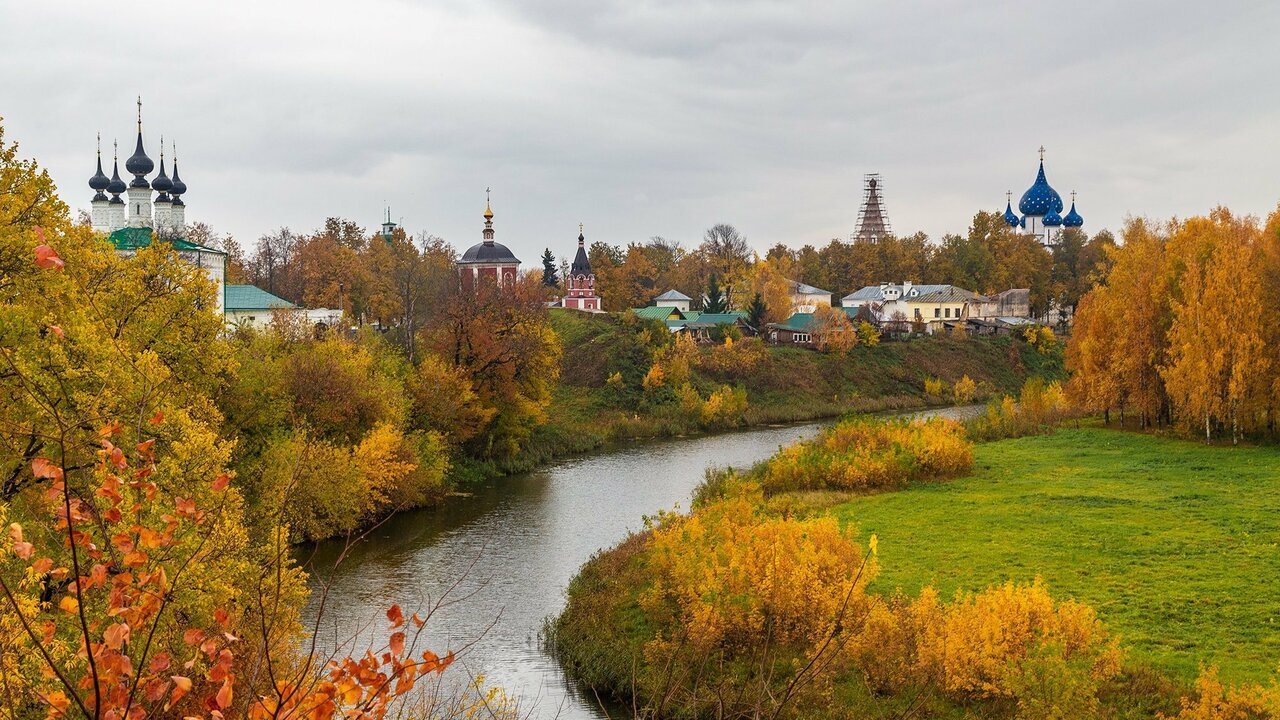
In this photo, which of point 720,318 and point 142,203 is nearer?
point 142,203

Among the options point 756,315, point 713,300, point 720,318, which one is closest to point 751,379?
point 756,315

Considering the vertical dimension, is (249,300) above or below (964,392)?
above

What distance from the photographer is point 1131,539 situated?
67.8ft

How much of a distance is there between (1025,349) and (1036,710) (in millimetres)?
66528

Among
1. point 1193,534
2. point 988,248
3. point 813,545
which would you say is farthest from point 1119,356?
point 988,248

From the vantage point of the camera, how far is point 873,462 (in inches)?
1129

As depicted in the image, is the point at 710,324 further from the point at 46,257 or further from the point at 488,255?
the point at 46,257

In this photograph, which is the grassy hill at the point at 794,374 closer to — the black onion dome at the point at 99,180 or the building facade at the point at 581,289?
the building facade at the point at 581,289

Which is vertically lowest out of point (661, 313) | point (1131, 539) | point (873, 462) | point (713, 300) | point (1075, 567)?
point (1075, 567)

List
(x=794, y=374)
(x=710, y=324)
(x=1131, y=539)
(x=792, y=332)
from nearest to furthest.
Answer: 1. (x=1131, y=539)
2. (x=794, y=374)
3. (x=710, y=324)
4. (x=792, y=332)

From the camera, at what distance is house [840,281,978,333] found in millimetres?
80750

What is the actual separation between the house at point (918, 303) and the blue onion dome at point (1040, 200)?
87.3 feet

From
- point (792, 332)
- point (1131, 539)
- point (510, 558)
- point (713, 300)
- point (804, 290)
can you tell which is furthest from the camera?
point (804, 290)

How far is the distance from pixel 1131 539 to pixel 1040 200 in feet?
300
